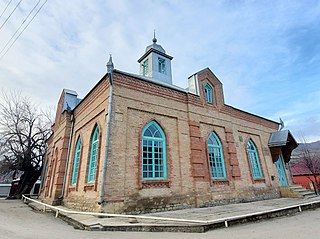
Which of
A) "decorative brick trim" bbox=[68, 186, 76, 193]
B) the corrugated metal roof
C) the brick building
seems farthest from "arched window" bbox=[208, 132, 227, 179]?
"decorative brick trim" bbox=[68, 186, 76, 193]

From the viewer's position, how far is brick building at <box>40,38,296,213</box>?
7992 mm

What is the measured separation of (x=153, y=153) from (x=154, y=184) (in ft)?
4.42

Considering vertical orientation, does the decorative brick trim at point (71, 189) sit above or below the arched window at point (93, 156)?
below

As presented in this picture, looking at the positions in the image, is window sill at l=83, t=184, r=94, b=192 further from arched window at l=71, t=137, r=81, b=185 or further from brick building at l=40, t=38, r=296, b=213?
arched window at l=71, t=137, r=81, b=185

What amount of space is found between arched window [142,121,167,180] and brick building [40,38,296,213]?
43 mm

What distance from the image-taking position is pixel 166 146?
374 inches

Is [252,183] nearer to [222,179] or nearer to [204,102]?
[222,179]

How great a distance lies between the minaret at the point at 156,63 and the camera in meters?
15.3

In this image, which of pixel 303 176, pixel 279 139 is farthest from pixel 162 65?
pixel 303 176

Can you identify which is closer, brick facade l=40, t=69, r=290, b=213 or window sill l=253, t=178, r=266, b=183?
brick facade l=40, t=69, r=290, b=213

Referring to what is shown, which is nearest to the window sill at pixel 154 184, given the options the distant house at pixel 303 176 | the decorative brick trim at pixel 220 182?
the decorative brick trim at pixel 220 182

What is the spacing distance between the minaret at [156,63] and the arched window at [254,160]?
24.8 ft

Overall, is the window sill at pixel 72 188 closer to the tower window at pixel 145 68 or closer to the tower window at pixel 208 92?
the tower window at pixel 208 92

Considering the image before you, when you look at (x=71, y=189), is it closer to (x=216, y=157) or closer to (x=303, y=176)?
(x=216, y=157)
